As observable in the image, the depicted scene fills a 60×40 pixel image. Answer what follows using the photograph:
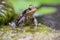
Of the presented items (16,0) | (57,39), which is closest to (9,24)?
(57,39)

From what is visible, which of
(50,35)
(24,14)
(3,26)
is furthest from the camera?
(24,14)

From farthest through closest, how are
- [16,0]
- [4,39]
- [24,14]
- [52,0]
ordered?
[52,0] < [16,0] < [24,14] < [4,39]

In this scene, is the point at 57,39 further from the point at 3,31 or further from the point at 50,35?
the point at 3,31

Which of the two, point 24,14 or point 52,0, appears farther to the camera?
point 52,0

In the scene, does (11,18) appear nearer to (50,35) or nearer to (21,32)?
(21,32)

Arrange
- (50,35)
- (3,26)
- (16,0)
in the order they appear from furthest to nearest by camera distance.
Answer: (16,0), (3,26), (50,35)

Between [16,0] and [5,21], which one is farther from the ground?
[16,0]

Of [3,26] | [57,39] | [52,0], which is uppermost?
[52,0]

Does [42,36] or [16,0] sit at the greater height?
[16,0]

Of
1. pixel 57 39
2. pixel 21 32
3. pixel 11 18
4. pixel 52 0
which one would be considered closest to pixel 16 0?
pixel 52 0
